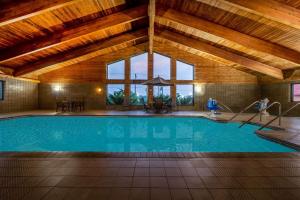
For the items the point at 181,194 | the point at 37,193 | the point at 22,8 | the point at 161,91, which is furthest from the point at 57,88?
the point at 181,194

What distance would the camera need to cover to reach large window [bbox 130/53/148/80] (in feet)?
44.1

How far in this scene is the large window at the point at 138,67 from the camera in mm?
13430

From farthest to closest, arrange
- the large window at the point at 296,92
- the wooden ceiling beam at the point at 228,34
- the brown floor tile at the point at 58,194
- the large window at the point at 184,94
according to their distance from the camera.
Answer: the large window at the point at 184,94 → the large window at the point at 296,92 → the wooden ceiling beam at the point at 228,34 → the brown floor tile at the point at 58,194

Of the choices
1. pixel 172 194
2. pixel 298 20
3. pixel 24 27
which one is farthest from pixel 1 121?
pixel 298 20

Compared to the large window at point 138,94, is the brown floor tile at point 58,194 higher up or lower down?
lower down

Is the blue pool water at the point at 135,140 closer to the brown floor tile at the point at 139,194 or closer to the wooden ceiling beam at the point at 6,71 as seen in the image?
the brown floor tile at the point at 139,194

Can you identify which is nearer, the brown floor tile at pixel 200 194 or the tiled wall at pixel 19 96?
the brown floor tile at pixel 200 194

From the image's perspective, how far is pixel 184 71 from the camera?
13.5 m

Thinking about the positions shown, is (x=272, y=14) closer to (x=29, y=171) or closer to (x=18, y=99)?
(x=29, y=171)

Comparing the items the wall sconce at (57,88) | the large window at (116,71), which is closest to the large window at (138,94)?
the large window at (116,71)

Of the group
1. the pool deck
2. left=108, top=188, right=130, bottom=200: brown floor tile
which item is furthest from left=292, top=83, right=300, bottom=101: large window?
left=108, top=188, right=130, bottom=200: brown floor tile

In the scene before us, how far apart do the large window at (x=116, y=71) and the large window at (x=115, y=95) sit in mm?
599

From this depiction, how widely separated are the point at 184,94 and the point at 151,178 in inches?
458

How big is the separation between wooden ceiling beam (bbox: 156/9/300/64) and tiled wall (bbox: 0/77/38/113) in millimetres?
8563
